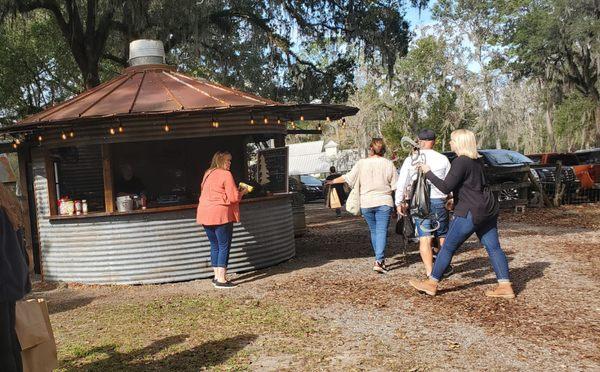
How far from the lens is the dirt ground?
4840mm

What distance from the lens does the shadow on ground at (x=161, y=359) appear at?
489 cm

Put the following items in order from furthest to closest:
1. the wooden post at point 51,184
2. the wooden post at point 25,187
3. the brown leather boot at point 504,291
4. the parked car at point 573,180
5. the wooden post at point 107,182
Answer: the parked car at point 573,180 → the wooden post at point 25,187 → the wooden post at point 51,184 → the wooden post at point 107,182 → the brown leather boot at point 504,291

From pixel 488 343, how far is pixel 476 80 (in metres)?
47.2

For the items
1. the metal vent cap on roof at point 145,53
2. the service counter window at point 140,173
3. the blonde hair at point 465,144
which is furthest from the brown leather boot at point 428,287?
the metal vent cap on roof at point 145,53

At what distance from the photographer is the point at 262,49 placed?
1582 cm

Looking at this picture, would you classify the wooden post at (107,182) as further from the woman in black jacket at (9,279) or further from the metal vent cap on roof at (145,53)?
the woman in black jacket at (9,279)

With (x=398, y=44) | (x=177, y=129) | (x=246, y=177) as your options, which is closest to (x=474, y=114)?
(x=398, y=44)

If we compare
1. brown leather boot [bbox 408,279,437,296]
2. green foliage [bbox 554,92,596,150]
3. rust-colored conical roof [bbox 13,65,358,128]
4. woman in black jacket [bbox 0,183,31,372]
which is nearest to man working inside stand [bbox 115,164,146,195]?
rust-colored conical roof [bbox 13,65,358,128]

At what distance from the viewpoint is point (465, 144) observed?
248 inches

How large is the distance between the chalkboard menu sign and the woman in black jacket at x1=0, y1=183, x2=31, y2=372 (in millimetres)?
6282

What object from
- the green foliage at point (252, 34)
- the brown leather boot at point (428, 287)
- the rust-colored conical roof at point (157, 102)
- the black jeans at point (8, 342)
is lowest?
the brown leather boot at point (428, 287)

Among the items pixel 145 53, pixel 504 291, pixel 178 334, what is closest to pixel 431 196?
pixel 504 291

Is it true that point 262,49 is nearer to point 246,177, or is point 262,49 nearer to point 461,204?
point 246,177

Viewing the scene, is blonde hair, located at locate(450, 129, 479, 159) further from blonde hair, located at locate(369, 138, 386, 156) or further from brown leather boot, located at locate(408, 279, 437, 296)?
blonde hair, located at locate(369, 138, 386, 156)
